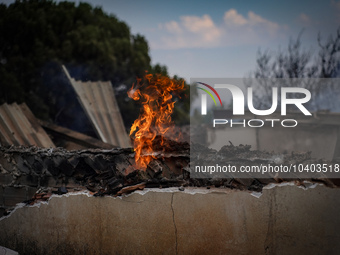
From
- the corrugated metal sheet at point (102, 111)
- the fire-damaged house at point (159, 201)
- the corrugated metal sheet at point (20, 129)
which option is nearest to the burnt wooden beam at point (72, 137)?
the corrugated metal sheet at point (20, 129)

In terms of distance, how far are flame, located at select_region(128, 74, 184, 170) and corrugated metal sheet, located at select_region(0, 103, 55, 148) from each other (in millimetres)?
3313

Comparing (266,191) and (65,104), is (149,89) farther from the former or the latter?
(65,104)

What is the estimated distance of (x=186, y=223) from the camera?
4.29 m

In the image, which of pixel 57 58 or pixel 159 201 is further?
pixel 57 58

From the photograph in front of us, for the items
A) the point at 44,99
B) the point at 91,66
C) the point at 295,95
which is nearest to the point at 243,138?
the point at 295,95

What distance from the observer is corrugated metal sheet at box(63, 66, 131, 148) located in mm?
10180

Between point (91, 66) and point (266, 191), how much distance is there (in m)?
12.1

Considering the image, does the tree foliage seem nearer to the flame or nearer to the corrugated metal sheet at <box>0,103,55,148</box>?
the corrugated metal sheet at <box>0,103,55,148</box>

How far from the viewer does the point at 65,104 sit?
583 inches

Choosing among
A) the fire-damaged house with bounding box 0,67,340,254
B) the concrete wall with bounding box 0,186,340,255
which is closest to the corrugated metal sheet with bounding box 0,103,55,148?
the fire-damaged house with bounding box 0,67,340,254

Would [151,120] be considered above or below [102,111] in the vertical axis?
above

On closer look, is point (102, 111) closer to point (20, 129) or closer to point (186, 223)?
point (20, 129)

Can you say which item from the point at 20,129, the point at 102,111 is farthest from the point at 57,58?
the point at 20,129

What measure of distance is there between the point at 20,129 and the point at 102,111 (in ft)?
8.92
